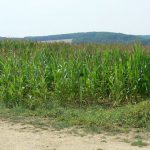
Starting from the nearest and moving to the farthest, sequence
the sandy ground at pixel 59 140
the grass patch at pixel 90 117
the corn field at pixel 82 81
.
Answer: the sandy ground at pixel 59 140 → the grass patch at pixel 90 117 → the corn field at pixel 82 81

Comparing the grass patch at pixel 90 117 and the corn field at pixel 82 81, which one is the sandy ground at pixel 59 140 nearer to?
the grass patch at pixel 90 117

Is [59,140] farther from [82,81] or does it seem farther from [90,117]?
[82,81]

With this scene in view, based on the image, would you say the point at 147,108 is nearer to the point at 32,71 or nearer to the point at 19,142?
the point at 19,142

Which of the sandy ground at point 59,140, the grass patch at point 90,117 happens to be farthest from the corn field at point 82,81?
the sandy ground at point 59,140

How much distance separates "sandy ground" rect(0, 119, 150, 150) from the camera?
5.90 metres

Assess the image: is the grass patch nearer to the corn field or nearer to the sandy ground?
the sandy ground

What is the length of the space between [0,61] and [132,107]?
14.8ft

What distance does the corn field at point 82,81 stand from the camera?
9055mm

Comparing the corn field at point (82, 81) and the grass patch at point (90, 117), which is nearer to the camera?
the grass patch at point (90, 117)

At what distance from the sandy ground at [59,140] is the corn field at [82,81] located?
7.16 ft

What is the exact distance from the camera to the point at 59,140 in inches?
249

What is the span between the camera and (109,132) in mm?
6773

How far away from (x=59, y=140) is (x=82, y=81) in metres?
3.16

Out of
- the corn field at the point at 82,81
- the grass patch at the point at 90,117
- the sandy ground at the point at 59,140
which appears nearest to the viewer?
the sandy ground at the point at 59,140
